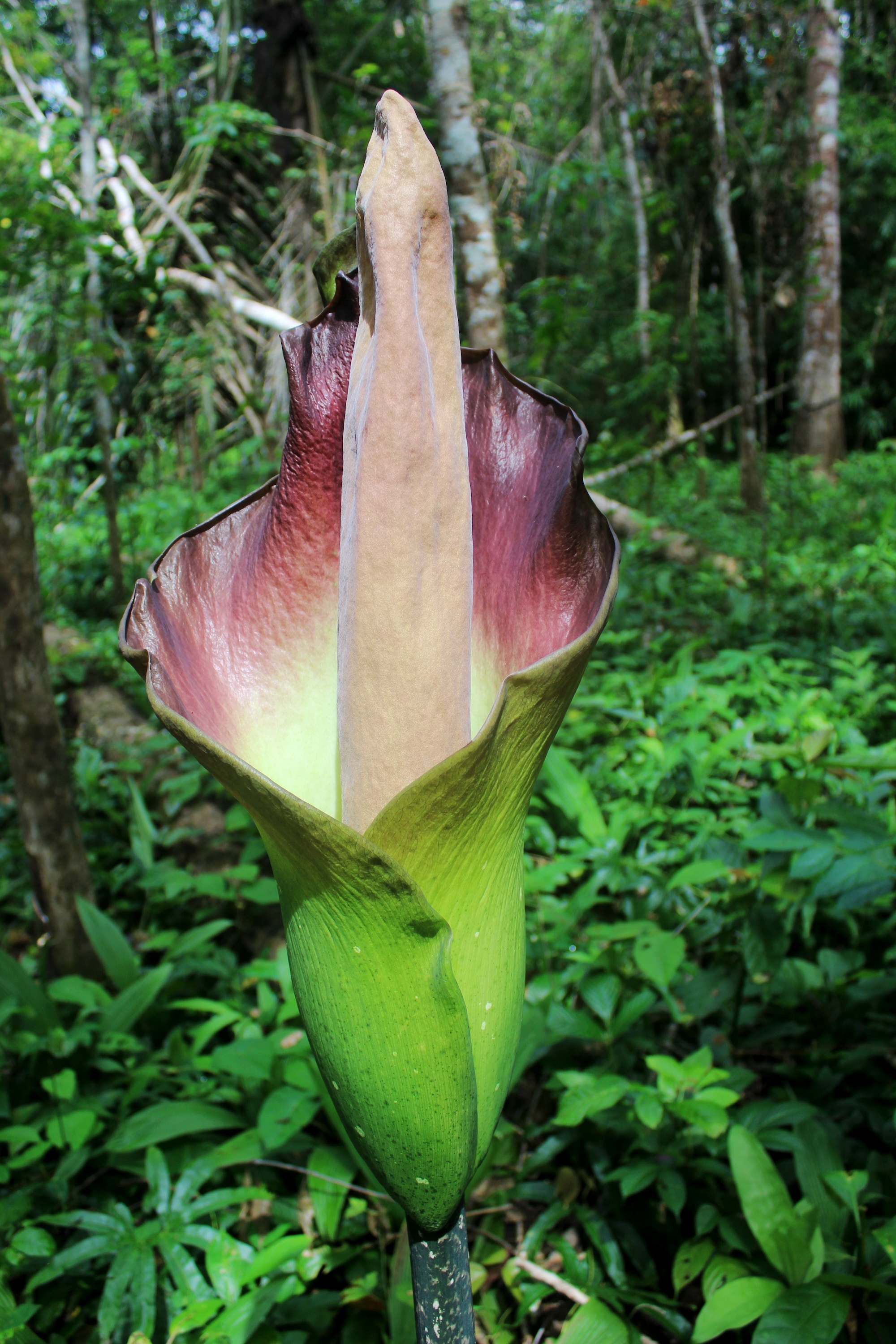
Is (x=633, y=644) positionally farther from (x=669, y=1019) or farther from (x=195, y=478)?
(x=195, y=478)

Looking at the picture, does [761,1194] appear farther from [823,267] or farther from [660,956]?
[823,267]

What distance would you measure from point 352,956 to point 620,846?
3.76 ft

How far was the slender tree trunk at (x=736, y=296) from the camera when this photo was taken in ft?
14.1

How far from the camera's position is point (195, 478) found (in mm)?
4809

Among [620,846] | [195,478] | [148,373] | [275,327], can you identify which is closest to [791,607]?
[620,846]

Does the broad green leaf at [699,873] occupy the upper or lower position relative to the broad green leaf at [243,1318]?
upper

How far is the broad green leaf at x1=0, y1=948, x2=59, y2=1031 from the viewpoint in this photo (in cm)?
122

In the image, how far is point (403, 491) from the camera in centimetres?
39

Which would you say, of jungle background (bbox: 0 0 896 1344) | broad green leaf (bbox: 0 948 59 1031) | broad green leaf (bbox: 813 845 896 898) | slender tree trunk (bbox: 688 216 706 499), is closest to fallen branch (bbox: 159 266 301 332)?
jungle background (bbox: 0 0 896 1344)

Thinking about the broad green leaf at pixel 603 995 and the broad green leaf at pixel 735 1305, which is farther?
the broad green leaf at pixel 603 995

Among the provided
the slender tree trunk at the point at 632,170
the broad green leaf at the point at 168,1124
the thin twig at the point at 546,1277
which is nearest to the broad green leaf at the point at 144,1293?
the broad green leaf at the point at 168,1124

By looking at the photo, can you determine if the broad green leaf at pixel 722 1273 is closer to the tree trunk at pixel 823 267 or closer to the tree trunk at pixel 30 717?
the tree trunk at pixel 30 717

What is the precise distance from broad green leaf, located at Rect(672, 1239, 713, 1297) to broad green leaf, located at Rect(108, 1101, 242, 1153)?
1.74 ft

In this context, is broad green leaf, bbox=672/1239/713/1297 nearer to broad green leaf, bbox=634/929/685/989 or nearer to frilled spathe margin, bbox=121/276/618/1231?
broad green leaf, bbox=634/929/685/989
